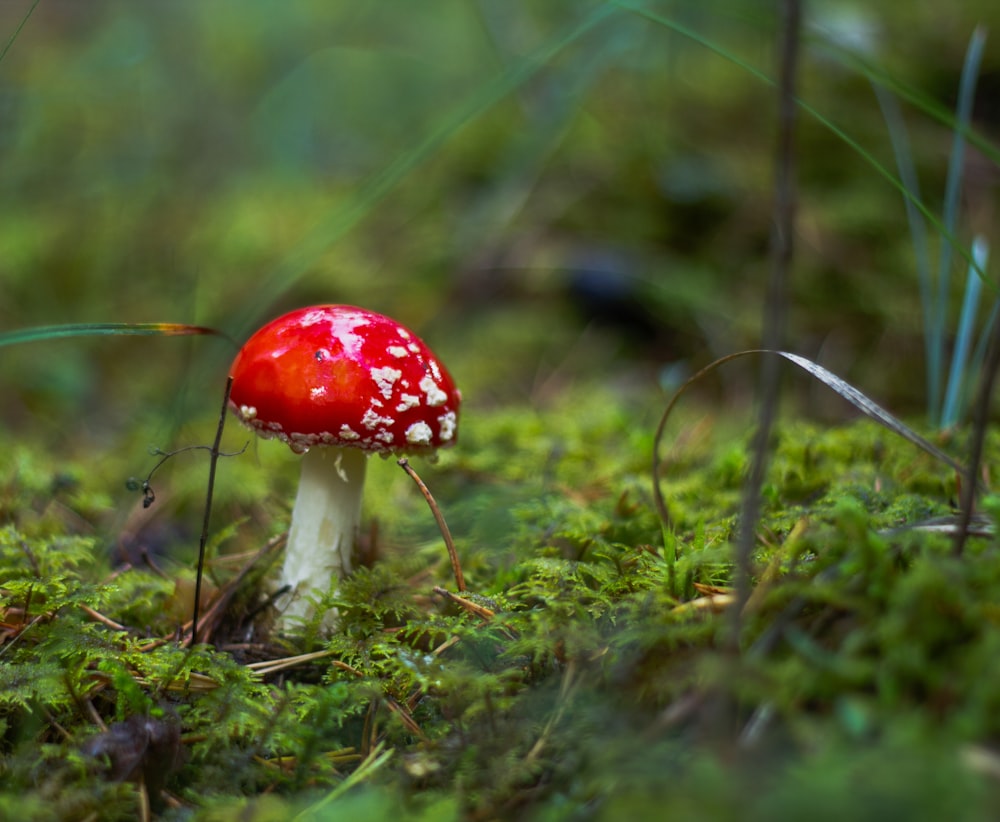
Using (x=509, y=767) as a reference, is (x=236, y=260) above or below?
above

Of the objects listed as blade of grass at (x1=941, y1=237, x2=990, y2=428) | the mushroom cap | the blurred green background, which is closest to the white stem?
the mushroom cap

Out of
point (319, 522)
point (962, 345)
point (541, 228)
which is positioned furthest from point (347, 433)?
point (541, 228)

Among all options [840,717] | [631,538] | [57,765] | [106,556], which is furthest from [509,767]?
[106,556]

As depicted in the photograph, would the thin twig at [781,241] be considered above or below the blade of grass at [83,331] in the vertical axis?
above

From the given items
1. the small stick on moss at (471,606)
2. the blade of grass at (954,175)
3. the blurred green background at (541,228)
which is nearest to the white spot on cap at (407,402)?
the small stick on moss at (471,606)

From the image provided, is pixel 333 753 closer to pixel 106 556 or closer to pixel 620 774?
pixel 620 774

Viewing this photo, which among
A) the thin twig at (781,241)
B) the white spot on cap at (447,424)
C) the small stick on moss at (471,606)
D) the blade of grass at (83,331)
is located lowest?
the small stick on moss at (471,606)

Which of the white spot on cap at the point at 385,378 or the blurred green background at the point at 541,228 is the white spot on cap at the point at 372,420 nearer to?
the white spot on cap at the point at 385,378
